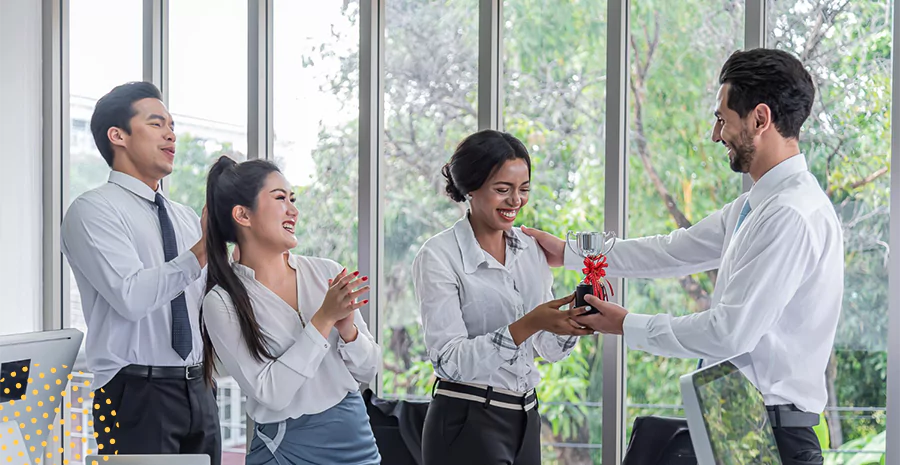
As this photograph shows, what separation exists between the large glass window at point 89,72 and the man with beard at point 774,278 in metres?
3.20

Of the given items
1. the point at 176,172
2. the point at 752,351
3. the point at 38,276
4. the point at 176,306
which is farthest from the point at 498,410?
the point at 38,276

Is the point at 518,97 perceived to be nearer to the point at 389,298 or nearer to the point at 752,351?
the point at 389,298

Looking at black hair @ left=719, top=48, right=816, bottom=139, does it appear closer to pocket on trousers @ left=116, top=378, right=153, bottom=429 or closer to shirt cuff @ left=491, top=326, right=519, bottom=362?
shirt cuff @ left=491, top=326, right=519, bottom=362

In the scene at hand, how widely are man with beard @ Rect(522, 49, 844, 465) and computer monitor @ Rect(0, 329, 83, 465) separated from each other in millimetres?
1272

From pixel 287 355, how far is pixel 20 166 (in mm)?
3014

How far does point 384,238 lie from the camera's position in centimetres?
392

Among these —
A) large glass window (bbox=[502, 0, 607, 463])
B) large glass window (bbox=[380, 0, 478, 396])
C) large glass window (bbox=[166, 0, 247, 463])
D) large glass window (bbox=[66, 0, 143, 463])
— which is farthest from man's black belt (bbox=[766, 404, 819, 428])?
large glass window (bbox=[66, 0, 143, 463])

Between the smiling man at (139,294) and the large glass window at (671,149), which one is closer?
the smiling man at (139,294)

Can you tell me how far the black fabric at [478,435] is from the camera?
2.22 m

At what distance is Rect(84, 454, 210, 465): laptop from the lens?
1380 millimetres

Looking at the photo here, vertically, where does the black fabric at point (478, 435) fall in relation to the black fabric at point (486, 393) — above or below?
below

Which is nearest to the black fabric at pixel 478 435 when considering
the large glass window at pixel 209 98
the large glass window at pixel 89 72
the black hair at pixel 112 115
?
the black hair at pixel 112 115

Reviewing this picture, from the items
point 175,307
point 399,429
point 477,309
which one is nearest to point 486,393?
point 477,309

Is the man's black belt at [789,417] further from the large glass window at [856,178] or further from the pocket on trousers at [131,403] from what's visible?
the pocket on trousers at [131,403]
